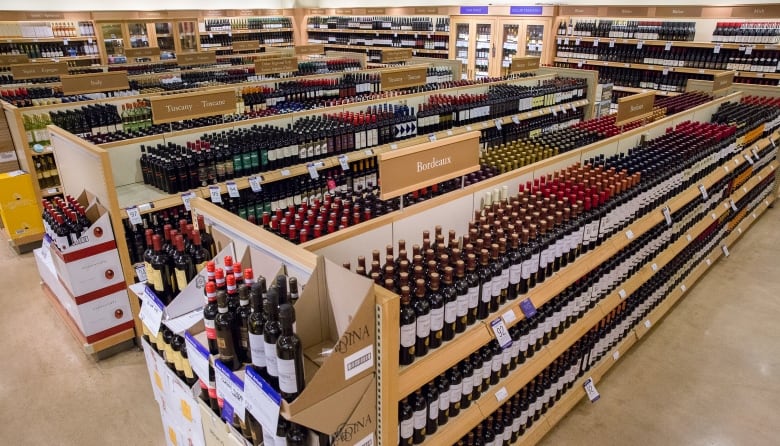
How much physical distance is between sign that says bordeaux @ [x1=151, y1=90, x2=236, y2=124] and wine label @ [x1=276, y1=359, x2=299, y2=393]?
124 inches

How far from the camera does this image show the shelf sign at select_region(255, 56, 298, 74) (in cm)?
781

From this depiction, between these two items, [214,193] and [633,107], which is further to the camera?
[633,107]

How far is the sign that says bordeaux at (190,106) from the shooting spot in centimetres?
405

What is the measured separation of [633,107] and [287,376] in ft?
12.8

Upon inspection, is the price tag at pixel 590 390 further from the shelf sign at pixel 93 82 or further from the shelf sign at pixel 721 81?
the shelf sign at pixel 93 82

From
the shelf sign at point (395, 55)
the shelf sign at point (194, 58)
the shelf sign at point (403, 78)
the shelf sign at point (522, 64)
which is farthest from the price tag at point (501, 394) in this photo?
the shelf sign at point (194, 58)

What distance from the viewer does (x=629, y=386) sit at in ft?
11.4

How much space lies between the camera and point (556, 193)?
2.79 meters

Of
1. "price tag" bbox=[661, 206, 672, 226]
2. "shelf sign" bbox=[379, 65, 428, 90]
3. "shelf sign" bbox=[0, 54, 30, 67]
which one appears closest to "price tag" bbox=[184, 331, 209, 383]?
"price tag" bbox=[661, 206, 672, 226]

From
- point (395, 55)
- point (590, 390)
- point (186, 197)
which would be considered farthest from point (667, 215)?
point (395, 55)

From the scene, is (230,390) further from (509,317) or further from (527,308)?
(527,308)

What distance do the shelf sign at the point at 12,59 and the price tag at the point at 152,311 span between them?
9.77 meters

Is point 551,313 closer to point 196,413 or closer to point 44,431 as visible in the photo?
point 196,413

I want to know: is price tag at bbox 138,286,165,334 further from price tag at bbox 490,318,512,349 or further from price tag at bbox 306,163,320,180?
price tag at bbox 306,163,320,180
